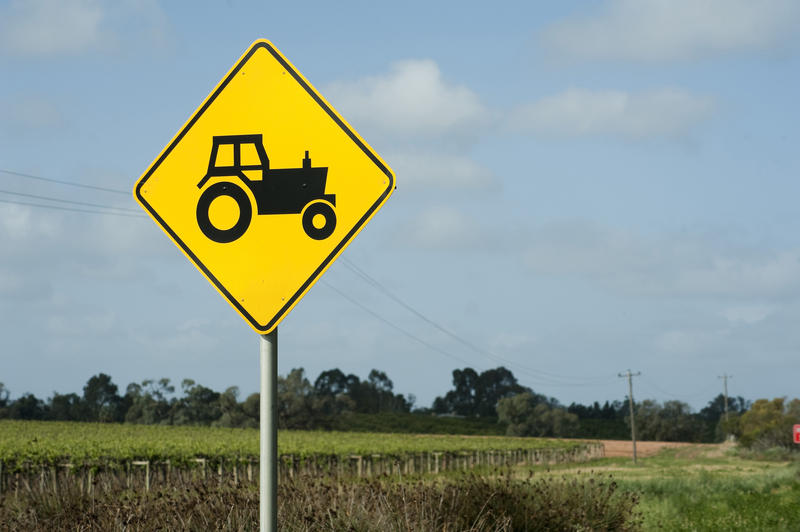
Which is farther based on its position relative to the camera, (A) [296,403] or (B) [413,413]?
(B) [413,413]

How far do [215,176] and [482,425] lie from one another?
134001mm

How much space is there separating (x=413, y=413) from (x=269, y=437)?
133m

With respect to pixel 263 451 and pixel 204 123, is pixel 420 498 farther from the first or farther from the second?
pixel 204 123

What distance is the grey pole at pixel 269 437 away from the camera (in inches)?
165

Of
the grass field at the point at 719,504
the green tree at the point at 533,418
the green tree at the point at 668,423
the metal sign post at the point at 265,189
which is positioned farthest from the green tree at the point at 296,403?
the metal sign post at the point at 265,189

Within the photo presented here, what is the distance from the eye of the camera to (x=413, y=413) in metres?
136

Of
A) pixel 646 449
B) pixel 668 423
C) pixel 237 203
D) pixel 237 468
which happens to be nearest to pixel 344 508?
pixel 237 203

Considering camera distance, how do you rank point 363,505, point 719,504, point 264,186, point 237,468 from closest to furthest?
point 264,186
point 363,505
point 719,504
point 237,468

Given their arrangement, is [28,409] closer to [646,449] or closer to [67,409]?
[67,409]

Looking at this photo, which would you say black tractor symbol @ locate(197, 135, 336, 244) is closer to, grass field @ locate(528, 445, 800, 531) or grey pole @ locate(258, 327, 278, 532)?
grey pole @ locate(258, 327, 278, 532)

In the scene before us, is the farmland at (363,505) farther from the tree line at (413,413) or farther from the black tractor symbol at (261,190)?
→ the tree line at (413,413)

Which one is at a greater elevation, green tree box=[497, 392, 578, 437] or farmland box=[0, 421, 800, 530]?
farmland box=[0, 421, 800, 530]

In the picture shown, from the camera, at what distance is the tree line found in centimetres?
9569

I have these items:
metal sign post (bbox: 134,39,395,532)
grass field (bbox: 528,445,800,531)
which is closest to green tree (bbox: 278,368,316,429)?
grass field (bbox: 528,445,800,531)
